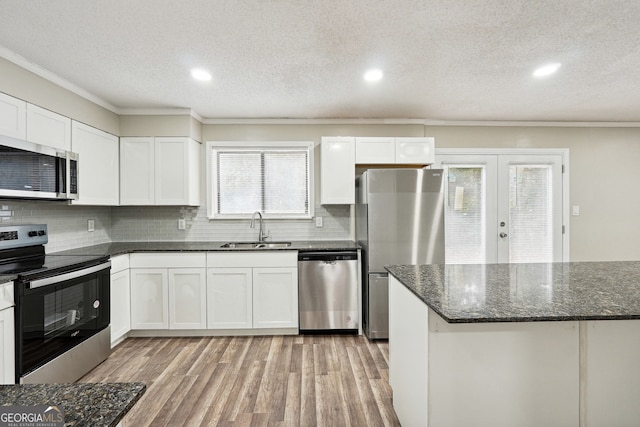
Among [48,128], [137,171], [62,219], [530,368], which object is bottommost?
[530,368]

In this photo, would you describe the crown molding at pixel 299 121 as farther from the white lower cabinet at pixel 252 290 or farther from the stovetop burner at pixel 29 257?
the stovetop burner at pixel 29 257

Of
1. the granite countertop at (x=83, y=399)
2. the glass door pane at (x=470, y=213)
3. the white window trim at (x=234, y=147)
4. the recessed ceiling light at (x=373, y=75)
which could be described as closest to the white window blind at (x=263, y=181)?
the white window trim at (x=234, y=147)

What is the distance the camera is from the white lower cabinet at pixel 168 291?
10.5ft

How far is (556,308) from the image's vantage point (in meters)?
1.23

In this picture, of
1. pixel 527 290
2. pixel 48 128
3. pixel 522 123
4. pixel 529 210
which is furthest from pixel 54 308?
pixel 522 123

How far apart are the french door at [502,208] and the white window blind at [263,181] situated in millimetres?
1702

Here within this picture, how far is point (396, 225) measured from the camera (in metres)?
3.19

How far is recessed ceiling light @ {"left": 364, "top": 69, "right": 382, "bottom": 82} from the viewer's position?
2.58 metres

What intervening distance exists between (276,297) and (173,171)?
68.6 inches

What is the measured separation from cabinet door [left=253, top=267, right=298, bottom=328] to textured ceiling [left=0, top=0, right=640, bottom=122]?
5.66 feet

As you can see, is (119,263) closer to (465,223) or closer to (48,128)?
(48,128)

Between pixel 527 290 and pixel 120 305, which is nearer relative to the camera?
pixel 527 290

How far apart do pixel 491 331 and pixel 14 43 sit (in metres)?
3.24

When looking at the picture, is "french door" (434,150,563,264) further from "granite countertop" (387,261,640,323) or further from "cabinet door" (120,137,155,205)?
"cabinet door" (120,137,155,205)
